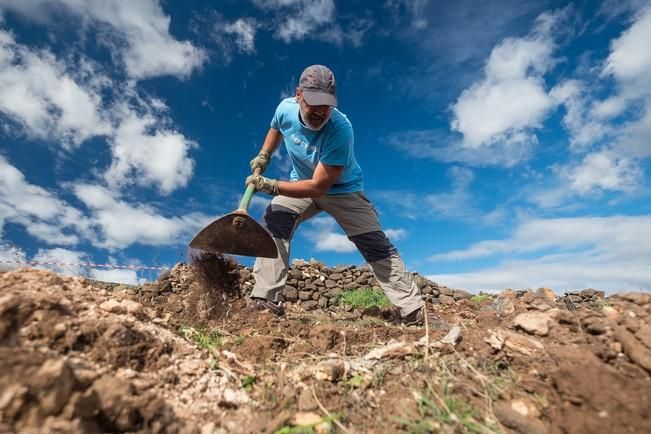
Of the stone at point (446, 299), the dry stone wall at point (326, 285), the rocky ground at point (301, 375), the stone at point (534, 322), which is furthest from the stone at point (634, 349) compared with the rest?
the stone at point (446, 299)

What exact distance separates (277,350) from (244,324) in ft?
3.03

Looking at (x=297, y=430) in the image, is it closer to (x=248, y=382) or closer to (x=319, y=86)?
(x=248, y=382)

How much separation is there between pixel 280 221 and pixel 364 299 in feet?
10.2

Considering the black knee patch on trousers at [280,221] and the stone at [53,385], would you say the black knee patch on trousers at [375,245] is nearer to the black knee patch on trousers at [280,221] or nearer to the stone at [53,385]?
the black knee patch on trousers at [280,221]

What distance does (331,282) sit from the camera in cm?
761

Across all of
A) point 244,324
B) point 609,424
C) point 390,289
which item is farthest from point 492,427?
point 390,289

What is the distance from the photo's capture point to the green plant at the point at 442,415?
4.87 feet

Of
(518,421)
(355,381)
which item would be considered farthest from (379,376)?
(518,421)

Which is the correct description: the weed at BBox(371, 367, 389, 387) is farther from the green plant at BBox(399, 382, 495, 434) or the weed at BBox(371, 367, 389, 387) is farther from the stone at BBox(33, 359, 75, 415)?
the stone at BBox(33, 359, 75, 415)

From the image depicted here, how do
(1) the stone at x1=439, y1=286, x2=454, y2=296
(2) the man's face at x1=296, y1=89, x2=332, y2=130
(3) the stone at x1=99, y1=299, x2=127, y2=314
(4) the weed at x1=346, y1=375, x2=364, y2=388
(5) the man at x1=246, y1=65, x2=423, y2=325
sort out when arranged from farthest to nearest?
1. (1) the stone at x1=439, y1=286, x2=454, y2=296
2. (5) the man at x1=246, y1=65, x2=423, y2=325
3. (2) the man's face at x1=296, y1=89, x2=332, y2=130
4. (3) the stone at x1=99, y1=299, x2=127, y2=314
5. (4) the weed at x1=346, y1=375, x2=364, y2=388

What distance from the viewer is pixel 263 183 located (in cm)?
362

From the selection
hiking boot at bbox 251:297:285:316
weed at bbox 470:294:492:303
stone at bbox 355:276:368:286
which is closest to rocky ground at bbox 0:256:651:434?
hiking boot at bbox 251:297:285:316

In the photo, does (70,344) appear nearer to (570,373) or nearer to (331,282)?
(570,373)

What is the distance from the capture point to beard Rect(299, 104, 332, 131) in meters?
3.59
